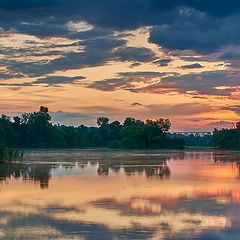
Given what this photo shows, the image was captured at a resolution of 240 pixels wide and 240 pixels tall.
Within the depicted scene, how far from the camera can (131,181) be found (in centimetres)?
2209

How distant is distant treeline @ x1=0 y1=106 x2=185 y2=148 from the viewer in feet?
350

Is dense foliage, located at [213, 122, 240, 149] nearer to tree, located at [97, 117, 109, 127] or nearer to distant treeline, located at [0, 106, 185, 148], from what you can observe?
distant treeline, located at [0, 106, 185, 148]

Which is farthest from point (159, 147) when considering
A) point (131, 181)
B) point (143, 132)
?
point (131, 181)

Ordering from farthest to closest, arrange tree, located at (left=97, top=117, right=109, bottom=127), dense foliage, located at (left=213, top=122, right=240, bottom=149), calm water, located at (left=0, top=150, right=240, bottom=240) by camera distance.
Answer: tree, located at (left=97, top=117, right=109, bottom=127)
dense foliage, located at (left=213, top=122, right=240, bottom=149)
calm water, located at (left=0, top=150, right=240, bottom=240)

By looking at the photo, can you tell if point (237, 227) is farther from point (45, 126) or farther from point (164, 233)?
point (45, 126)

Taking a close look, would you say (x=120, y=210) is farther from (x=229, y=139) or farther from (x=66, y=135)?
(x=66, y=135)

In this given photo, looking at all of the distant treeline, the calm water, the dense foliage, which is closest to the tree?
the distant treeline

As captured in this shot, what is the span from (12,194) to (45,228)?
651 cm

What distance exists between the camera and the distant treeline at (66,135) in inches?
4205

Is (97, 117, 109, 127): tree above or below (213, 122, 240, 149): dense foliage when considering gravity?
above

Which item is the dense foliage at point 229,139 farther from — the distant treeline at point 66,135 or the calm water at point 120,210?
the calm water at point 120,210


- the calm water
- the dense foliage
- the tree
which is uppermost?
the tree

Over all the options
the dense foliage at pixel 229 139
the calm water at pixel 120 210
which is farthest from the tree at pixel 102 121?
the calm water at pixel 120 210

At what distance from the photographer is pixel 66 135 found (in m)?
128
